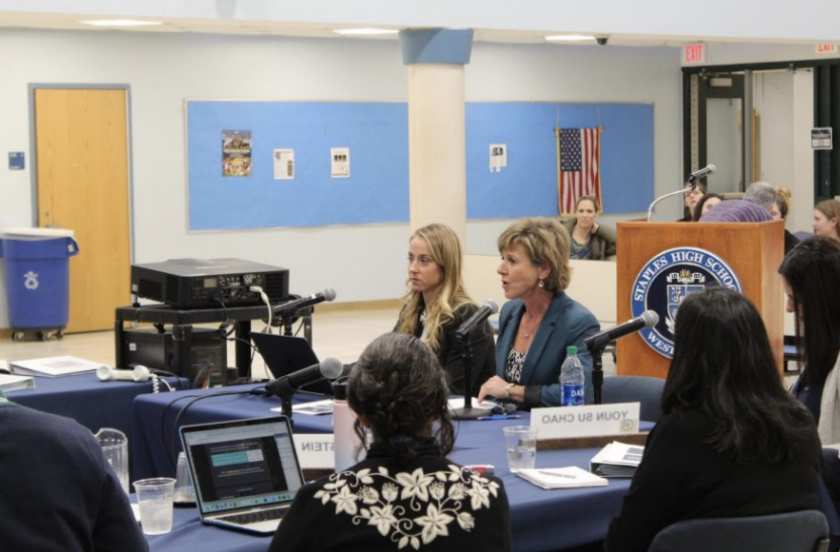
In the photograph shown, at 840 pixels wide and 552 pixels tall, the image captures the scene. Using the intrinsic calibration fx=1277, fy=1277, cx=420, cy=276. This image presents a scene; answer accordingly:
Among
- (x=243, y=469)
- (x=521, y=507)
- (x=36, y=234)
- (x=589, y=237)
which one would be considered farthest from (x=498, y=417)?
(x=36, y=234)

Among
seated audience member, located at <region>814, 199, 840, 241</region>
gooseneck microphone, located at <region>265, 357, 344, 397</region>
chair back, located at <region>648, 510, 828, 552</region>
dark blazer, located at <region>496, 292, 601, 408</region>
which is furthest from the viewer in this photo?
seated audience member, located at <region>814, 199, 840, 241</region>

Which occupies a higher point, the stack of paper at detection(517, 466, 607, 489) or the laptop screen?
the laptop screen

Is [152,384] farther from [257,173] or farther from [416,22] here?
[257,173]

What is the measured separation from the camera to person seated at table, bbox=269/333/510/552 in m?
2.34

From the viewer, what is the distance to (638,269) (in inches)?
206

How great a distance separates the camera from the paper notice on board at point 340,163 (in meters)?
12.6

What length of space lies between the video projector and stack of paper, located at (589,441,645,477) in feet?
8.69

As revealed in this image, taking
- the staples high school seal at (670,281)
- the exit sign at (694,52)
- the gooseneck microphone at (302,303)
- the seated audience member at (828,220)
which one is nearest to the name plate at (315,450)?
the gooseneck microphone at (302,303)

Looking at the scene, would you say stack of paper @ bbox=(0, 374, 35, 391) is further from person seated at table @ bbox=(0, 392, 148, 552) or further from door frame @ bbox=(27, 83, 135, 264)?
door frame @ bbox=(27, 83, 135, 264)

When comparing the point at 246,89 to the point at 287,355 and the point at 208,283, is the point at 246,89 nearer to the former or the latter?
the point at 208,283

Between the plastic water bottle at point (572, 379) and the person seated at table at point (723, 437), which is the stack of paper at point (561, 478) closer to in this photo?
the person seated at table at point (723, 437)

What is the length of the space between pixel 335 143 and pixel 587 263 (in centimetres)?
461

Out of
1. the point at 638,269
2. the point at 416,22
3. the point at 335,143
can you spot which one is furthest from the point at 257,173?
the point at 638,269

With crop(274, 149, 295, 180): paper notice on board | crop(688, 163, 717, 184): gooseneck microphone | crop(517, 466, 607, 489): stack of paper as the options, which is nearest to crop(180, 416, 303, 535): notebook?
crop(517, 466, 607, 489): stack of paper
